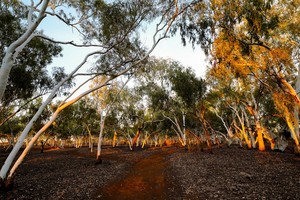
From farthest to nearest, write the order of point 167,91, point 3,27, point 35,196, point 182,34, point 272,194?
point 167,91
point 182,34
point 3,27
point 35,196
point 272,194

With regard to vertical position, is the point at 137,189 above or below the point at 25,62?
below

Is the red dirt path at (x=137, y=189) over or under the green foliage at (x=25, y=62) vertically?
under

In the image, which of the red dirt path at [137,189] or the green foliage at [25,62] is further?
the green foliage at [25,62]

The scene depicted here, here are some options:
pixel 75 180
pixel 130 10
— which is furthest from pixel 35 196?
pixel 130 10

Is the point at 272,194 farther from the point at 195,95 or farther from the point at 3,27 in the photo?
the point at 3,27

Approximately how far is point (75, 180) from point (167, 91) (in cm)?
2294

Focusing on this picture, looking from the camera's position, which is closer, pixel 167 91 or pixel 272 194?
pixel 272 194

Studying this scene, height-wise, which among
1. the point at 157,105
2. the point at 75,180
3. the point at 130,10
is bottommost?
the point at 75,180

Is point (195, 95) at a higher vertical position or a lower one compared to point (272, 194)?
higher

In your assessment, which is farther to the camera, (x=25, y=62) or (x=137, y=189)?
(x=25, y=62)

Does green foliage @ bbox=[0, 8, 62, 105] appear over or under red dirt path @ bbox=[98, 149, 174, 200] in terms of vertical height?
over

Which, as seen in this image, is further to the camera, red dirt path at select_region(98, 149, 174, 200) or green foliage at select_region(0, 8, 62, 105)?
green foliage at select_region(0, 8, 62, 105)

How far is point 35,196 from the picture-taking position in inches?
350

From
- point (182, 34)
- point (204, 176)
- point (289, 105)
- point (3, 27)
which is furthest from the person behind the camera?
point (289, 105)
